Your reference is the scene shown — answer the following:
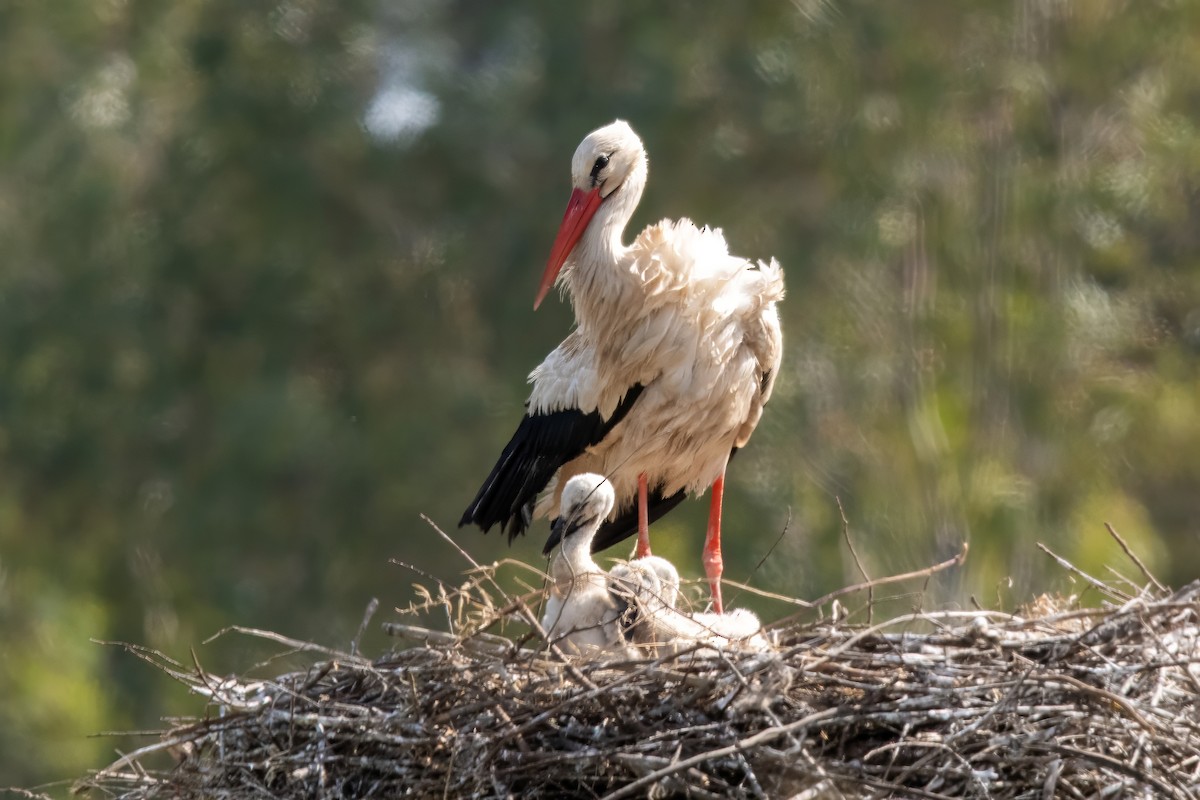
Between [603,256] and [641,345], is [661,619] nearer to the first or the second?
[641,345]

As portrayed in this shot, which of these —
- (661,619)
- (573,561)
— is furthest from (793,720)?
(573,561)

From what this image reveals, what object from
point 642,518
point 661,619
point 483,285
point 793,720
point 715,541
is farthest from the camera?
point 483,285

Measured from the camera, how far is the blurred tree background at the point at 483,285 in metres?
11.7

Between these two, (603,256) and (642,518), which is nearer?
(603,256)

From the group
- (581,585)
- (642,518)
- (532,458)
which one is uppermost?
Result: (532,458)

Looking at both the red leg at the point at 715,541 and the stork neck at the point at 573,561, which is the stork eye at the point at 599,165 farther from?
the stork neck at the point at 573,561

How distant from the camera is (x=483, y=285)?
44.5 feet

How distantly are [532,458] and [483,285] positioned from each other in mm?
7973

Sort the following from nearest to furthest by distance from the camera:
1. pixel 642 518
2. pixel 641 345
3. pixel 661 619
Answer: pixel 661 619, pixel 641 345, pixel 642 518

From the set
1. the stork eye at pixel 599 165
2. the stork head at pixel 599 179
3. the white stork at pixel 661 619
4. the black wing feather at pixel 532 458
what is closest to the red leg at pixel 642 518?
the black wing feather at pixel 532 458

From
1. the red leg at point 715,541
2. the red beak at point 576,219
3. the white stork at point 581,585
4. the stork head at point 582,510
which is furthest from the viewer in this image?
the red leg at point 715,541

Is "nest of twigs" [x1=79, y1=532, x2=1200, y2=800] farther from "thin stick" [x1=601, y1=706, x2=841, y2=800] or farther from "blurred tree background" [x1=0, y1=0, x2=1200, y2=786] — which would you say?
"blurred tree background" [x1=0, y1=0, x2=1200, y2=786]

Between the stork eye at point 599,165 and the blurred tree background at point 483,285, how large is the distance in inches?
215

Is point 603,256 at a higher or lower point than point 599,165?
lower
